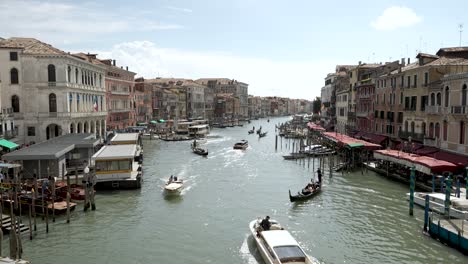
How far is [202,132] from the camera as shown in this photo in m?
70.8

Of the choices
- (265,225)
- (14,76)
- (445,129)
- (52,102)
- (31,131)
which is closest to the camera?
(265,225)

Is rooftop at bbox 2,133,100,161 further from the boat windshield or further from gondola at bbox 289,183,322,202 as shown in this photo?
the boat windshield

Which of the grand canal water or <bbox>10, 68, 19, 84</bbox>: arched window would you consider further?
<bbox>10, 68, 19, 84</bbox>: arched window

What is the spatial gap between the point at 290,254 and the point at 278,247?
2.19 ft

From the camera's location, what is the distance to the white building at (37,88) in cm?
3584

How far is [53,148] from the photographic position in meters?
26.9

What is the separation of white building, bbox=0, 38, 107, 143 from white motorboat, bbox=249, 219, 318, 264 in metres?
27.2

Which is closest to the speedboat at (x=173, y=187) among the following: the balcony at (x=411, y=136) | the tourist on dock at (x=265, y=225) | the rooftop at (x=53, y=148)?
the rooftop at (x=53, y=148)

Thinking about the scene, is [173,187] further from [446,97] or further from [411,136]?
[411,136]

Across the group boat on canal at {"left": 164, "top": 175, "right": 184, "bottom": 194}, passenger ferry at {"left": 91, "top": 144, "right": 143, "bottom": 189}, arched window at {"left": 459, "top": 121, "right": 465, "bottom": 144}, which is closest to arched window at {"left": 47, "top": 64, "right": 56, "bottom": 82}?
passenger ferry at {"left": 91, "top": 144, "right": 143, "bottom": 189}

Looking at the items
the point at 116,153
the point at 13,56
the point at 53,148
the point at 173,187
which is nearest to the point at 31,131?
the point at 13,56

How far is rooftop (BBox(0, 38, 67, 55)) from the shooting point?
1417 inches

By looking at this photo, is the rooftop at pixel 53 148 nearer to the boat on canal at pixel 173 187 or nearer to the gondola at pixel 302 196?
the boat on canal at pixel 173 187

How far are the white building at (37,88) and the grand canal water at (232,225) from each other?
1280 cm
